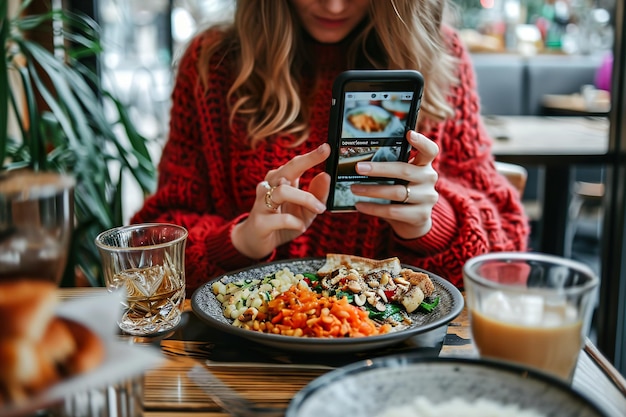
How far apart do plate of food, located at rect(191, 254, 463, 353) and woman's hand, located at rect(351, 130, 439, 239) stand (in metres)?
0.14

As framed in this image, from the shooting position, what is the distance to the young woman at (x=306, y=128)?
1283 mm

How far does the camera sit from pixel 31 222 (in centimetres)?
53

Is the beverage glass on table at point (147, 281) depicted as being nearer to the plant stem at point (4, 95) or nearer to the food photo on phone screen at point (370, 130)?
the food photo on phone screen at point (370, 130)

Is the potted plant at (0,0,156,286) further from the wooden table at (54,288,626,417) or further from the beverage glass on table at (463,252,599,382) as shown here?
the beverage glass on table at (463,252,599,382)

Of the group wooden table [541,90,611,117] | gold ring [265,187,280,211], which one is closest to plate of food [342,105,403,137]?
gold ring [265,187,280,211]

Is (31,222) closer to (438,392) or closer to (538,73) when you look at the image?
(438,392)

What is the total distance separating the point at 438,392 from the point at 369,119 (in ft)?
1.59

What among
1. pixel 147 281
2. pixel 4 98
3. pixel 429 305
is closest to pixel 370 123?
pixel 429 305

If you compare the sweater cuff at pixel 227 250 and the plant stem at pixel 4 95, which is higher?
the plant stem at pixel 4 95

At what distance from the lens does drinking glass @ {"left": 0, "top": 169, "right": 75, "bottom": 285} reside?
0.53 m

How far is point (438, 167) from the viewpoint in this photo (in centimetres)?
143

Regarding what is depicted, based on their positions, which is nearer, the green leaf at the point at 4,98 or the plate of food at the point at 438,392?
the plate of food at the point at 438,392

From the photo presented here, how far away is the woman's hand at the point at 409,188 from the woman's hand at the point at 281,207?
0.07 meters

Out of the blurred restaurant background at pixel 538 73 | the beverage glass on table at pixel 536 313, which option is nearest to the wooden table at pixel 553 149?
the blurred restaurant background at pixel 538 73
